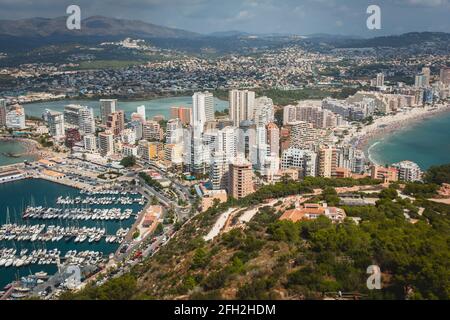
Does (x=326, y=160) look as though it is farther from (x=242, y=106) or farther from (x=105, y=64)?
(x=105, y=64)

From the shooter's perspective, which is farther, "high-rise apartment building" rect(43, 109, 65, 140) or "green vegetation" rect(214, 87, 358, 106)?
"green vegetation" rect(214, 87, 358, 106)

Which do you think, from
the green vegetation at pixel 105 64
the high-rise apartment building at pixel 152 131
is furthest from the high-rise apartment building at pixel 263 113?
the green vegetation at pixel 105 64

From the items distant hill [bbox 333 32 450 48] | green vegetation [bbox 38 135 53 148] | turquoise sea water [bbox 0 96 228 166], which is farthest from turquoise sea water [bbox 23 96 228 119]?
distant hill [bbox 333 32 450 48]

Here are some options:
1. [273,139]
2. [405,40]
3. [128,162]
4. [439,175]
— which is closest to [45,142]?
[128,162]

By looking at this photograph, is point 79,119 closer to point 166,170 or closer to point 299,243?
point 166,170

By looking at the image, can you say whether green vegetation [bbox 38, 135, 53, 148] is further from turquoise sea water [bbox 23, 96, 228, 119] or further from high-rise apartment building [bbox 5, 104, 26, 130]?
turquoise sea water [bbox 23, 96, 228, 119]

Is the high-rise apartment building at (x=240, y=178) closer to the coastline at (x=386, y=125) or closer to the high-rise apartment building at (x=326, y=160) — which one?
the high-rise apartment building at (x=326, y=160)
